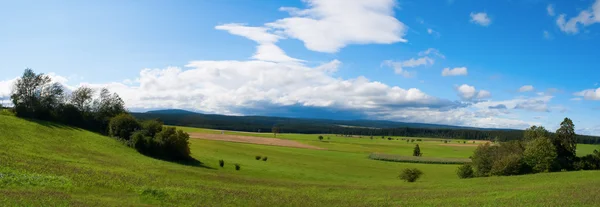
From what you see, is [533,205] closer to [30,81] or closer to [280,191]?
[280,191]

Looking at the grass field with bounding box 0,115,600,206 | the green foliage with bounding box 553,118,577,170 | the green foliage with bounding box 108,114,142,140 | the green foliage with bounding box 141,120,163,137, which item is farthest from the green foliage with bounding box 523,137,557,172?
the green foliage with bounding box 108,114,142,140

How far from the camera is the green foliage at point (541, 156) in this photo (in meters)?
68.1

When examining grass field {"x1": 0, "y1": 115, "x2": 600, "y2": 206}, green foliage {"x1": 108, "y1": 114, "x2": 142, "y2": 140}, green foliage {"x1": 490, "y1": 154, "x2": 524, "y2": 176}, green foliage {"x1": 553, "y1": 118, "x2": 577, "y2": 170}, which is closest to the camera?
grass field {"x1": 0, "y1": 115, "x2": 600, "y2": 206}

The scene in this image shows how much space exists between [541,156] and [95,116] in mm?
90697

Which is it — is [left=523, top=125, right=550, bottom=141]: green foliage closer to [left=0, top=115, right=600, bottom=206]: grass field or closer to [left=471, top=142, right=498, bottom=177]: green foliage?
[left=471, top=142, right=498, bottom=177]: green foliage

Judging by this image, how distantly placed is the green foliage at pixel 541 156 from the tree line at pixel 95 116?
202 feet

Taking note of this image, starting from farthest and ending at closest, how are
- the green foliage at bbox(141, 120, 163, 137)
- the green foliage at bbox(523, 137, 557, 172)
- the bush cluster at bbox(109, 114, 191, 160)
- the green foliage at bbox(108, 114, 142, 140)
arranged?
the green foliage at bbox(108, 114, 142, 140) < the green foliage at bbox(141, 120, 163, 137) < the green foliage at bbox(523, 137, 557, 172) < the bush cluster at bbox(109, 114, 191, 160)

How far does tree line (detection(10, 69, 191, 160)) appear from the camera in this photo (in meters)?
66.6

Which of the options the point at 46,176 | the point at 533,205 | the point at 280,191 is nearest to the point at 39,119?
the point at 46,176

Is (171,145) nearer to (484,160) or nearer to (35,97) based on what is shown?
(35,97)

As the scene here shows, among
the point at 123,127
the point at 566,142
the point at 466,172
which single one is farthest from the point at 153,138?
the point at 566,142

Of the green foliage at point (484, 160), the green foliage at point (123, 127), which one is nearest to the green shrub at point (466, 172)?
the green foliage at point (484, 160)

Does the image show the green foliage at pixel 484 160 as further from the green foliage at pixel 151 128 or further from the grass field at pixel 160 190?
the green foliage at pixel 151 128

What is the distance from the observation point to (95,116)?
8631 cm
